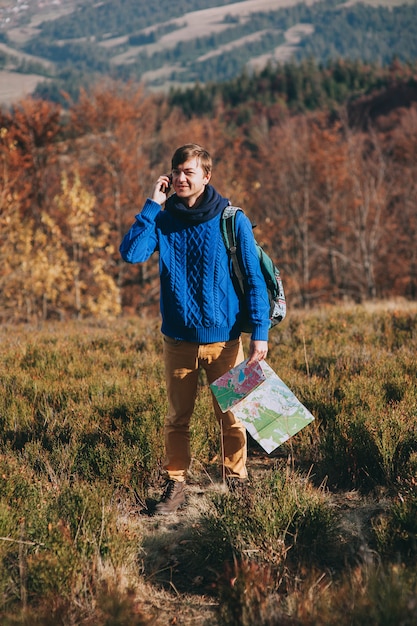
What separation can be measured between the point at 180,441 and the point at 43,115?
29760 millimetres

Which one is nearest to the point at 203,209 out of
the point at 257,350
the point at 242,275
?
the point at 242,275

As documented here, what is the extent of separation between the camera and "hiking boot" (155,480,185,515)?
11.0 ft

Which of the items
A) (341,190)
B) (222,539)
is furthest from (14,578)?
(341,190)

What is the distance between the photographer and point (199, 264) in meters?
3.13

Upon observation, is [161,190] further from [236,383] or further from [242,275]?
[236,383]

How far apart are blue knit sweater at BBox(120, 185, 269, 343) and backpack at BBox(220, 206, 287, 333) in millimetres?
34

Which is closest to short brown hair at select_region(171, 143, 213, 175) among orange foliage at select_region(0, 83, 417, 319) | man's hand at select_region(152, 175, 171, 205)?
man's hand at select_region(152, 175, 171, 205)

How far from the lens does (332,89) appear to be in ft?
254

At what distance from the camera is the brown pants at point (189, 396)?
327cm

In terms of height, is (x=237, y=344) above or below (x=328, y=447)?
above

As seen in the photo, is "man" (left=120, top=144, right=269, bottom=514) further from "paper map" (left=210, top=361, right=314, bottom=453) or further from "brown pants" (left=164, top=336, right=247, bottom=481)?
"paper map" (left=210, top=361, right=314, bottom=453)

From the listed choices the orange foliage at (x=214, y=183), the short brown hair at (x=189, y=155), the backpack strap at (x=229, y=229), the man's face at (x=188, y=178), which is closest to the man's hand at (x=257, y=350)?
the backpack strap at (x=229, y=229)

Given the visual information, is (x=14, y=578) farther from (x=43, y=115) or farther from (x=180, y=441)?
(x=43, y=115)

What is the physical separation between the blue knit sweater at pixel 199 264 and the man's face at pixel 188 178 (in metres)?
0.07
